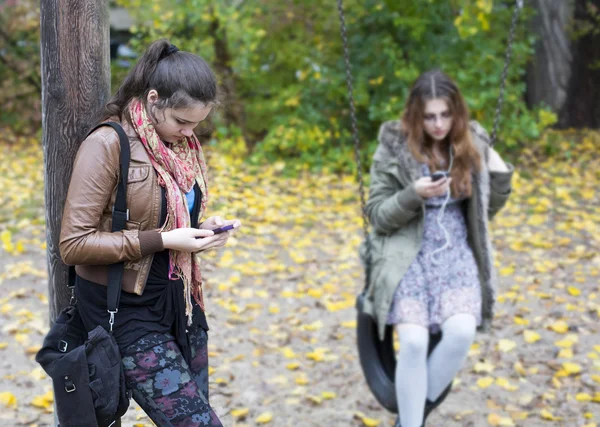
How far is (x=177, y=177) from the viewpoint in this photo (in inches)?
83.9

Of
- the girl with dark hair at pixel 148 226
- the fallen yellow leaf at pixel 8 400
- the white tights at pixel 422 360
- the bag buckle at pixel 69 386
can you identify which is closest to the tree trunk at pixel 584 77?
the white tights at pixel 422 360

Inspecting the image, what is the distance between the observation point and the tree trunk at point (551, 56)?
10.4 meters

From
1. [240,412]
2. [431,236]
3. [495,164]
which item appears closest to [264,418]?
[240,412]

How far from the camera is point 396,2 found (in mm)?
7949

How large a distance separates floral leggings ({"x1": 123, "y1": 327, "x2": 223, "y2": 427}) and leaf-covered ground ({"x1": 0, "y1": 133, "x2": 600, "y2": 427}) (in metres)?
1.11

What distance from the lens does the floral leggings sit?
208 cm

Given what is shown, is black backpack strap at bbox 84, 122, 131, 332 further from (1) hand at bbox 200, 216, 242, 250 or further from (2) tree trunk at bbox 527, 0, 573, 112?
(2) tree trunk at bbox 527, 0, 573, 112

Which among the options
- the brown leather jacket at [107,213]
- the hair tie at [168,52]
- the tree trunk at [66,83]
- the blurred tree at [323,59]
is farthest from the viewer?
the blurred tree at [323,59]

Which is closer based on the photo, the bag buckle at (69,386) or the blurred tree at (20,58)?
the bag buckle at (69,386)

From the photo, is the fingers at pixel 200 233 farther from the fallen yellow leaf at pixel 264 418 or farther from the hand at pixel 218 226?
the fallen yellow leaf at pixel 264 418

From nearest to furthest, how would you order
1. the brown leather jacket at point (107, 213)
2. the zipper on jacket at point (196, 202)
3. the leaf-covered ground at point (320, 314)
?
1. the brown leather jacket at point (107, 213)
2. the zipper on jacket at point (196, 202)
3. the leaf-covered ground at point (320, 314)

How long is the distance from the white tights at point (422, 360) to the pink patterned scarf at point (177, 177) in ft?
3.96

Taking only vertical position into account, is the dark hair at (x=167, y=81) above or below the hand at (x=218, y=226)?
above

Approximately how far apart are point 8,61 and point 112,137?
9.30 metres
